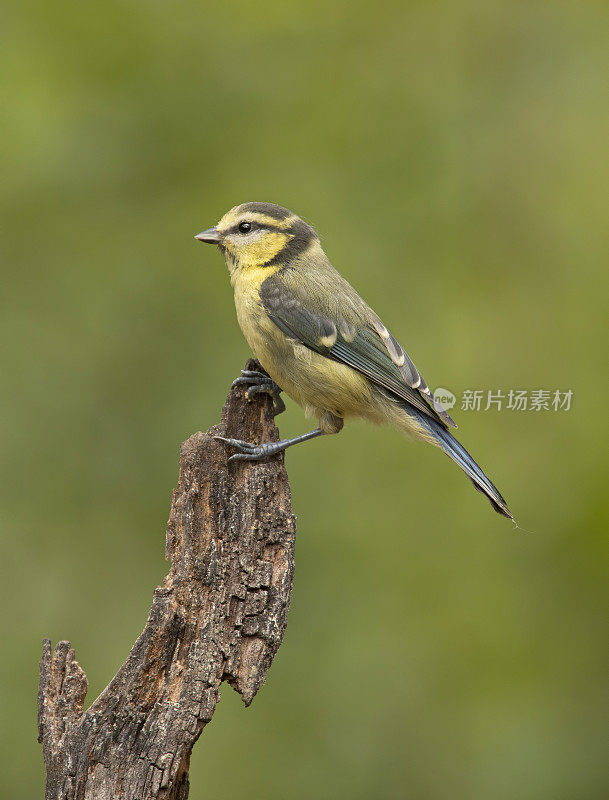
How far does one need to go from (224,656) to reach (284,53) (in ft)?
12.5

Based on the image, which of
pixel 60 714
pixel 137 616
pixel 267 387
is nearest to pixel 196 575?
pixel 60 714

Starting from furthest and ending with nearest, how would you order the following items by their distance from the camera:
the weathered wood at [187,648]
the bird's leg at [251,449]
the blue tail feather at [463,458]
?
1. the blue tail feather at [463,458]
2. the bird's leg at [251,449]
3. the weathered wood at [187,648]

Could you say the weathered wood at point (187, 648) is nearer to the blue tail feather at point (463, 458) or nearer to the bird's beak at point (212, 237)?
the blue tail feather at point (463, 458)

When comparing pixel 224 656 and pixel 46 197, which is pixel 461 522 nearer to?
pixel 224 656

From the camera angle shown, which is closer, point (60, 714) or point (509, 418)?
point (60, 714)

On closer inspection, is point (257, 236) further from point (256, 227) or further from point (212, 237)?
point (212, 237)

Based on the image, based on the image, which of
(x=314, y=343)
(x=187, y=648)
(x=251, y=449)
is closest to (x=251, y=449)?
(x=251, y=449)

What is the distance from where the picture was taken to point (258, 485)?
3.44 meters

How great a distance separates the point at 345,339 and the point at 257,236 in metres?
0.60

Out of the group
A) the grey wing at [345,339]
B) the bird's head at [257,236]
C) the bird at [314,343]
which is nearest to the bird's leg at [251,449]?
the bird at [314,343]

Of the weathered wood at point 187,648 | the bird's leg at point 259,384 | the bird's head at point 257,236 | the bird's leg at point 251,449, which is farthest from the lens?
the bird's head at point 257,236

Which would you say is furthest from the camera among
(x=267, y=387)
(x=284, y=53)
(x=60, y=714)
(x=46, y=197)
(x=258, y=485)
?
(x=284, y=53)

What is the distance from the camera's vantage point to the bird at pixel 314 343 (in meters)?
3.87

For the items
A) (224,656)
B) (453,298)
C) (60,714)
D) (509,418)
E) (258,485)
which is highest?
(453,298)
